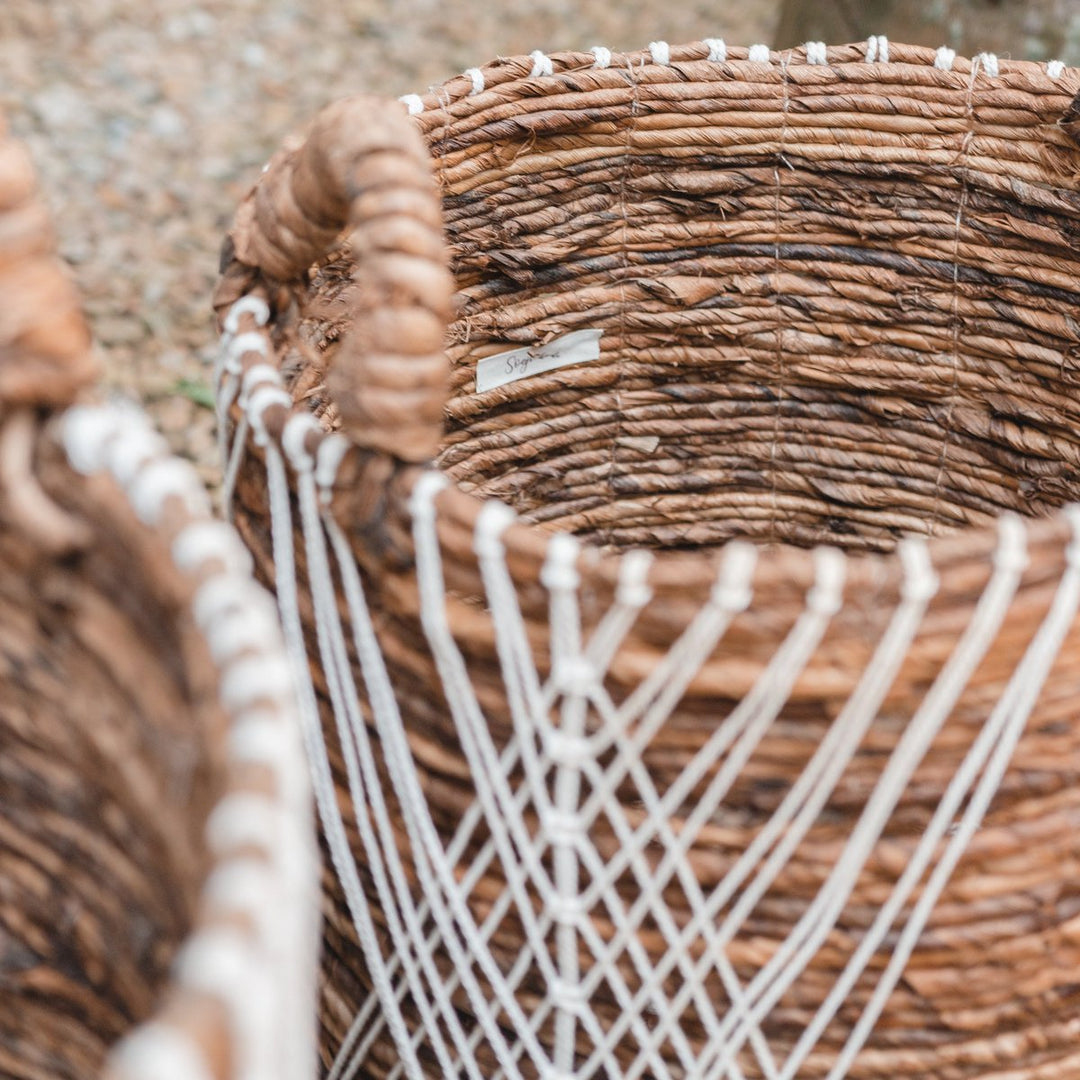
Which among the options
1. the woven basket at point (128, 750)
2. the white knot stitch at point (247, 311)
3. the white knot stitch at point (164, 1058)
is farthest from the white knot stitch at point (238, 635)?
the white knot stitch at point (247, 311)

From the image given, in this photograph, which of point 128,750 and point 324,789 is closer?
point 128,750

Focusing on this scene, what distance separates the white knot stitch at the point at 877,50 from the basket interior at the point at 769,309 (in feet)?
0.09

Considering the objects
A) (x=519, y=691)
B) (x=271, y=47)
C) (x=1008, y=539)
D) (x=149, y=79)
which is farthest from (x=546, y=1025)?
(x=271, y=47)

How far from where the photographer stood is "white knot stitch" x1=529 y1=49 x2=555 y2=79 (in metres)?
0.97

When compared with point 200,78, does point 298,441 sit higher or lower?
lower

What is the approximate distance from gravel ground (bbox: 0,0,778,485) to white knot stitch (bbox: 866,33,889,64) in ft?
2.86

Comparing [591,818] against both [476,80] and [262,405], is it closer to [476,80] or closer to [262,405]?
[262,405]

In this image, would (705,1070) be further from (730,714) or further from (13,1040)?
(13,1040)

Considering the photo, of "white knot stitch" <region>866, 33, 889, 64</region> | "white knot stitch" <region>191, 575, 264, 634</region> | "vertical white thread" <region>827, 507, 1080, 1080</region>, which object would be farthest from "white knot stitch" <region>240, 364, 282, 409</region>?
"white knot stitch" <region>866, 33, 889, 64</region>

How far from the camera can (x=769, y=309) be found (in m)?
1.15

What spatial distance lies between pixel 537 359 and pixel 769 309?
0.69 feet

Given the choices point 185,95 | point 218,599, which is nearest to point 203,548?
point 218,599

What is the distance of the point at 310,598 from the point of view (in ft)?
2.03

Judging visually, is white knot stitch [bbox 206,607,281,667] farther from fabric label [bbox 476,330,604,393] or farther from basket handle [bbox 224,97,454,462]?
fabric label [bbox 476,330,604,393]
